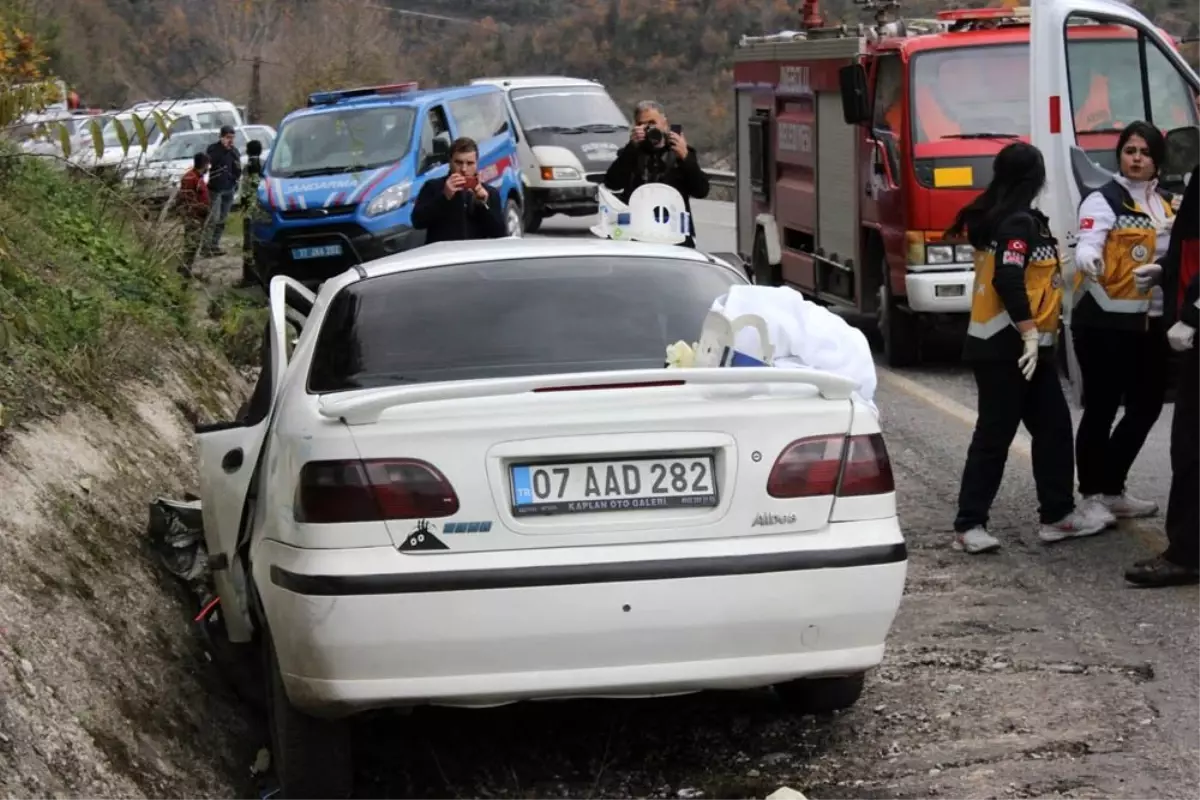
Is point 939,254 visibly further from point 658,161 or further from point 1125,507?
point 1125,507

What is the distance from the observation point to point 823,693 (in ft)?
16.9

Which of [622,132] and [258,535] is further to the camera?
[622,132]

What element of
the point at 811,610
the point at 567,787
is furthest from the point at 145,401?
the point at 811,610

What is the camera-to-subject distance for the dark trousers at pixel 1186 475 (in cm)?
645

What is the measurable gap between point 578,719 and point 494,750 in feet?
1.04

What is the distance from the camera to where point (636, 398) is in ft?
14.4

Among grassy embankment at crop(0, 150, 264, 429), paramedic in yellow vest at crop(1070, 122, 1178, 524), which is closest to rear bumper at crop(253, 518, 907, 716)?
grassy embankment at crop(0, 150, 264, 429)

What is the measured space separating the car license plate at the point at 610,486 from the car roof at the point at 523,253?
4.44 ft

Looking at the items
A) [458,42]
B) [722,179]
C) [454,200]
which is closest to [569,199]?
[722,179]

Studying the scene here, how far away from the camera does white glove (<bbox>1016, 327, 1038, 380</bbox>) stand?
22.6 ft

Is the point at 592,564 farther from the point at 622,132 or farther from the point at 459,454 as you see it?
the point at 622,132

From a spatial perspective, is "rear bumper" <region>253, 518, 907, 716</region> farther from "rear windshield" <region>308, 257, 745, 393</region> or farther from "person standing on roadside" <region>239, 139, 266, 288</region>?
"person standing on roadside" <region>239, 139, 266, 288</region>

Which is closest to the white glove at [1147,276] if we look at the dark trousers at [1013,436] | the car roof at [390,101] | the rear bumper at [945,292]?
the dark trousers at [1013,436]

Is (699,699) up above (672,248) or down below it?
below
